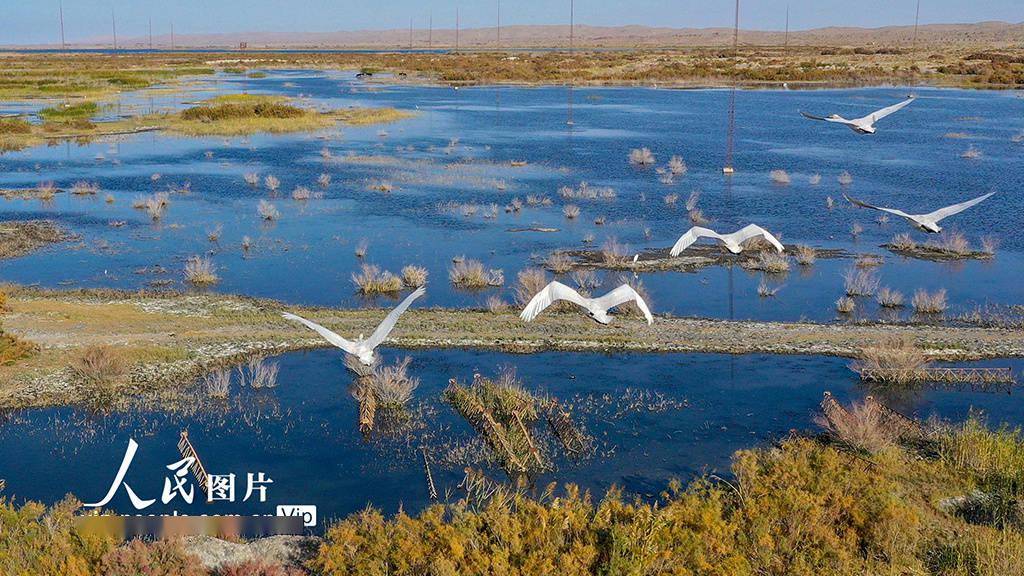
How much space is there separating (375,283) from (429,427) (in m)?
8.40

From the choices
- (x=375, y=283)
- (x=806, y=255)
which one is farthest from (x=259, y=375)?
(x=806, y=255)

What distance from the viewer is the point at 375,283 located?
76.1ft

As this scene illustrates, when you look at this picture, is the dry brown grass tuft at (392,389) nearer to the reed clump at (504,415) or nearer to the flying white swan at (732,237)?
the reed clump at (504,415)

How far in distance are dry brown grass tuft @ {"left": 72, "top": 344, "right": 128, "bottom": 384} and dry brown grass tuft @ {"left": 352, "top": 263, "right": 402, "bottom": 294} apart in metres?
7.26

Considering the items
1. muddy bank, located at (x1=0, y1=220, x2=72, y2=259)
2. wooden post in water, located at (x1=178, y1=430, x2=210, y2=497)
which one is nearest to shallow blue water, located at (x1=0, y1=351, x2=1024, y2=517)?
wooden post in water, located at (x1=178, y1=430, x2=210, y2=497)

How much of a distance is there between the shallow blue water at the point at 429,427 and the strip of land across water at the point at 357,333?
0.57 meters

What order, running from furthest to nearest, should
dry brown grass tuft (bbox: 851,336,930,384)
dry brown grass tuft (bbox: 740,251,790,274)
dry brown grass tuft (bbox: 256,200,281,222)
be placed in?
1. dry brown grass tuft (bbox: 256,200,281,222)
2. dry brown grass tuft (bbox: 740,251,790,274)
3. dry brown grass tuft (bbox: 851,336,930,384)

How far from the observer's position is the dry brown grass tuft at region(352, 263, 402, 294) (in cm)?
2316

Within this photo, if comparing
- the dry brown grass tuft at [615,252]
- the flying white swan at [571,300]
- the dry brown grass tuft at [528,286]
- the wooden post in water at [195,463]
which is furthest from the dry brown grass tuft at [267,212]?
the wooden post in water at [195,463]

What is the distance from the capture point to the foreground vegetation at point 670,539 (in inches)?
362

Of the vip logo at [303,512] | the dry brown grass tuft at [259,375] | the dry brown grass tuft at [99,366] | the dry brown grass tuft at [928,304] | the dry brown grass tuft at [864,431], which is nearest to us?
the vip logo at [303,512]

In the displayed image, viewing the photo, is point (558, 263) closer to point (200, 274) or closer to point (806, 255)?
point (806, 255)

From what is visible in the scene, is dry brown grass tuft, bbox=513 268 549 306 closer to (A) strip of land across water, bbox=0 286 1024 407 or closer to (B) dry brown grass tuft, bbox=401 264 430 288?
(A) strip of land across water, bbox=0 286 1024 407

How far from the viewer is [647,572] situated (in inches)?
364
